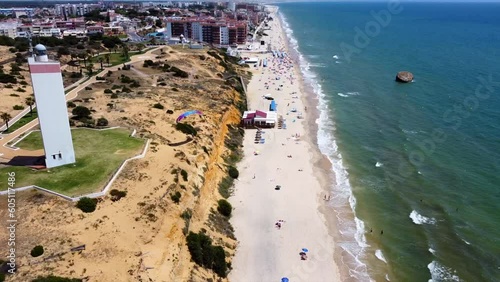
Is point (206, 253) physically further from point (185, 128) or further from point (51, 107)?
point (185, 128)

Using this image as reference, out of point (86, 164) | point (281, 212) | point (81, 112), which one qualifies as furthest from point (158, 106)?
point (281, 212)

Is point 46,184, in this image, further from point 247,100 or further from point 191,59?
point 191,59

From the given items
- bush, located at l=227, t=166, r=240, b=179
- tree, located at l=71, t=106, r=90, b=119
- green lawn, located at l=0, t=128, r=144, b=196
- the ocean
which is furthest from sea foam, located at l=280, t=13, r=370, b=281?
tree, located at l=71, t=106, r=90, b=119

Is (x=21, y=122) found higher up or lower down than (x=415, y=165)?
higher up

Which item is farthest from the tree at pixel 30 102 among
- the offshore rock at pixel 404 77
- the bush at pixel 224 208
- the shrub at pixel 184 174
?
the offshore rock at pixel 404 77

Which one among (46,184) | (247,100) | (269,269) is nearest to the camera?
(46,184)

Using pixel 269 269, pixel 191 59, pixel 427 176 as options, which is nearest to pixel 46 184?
pixel 269 269

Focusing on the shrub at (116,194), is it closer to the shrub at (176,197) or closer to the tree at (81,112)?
the shrub at (176,197)

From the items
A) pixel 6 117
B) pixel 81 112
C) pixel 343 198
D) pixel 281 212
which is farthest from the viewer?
pixel 81 112
